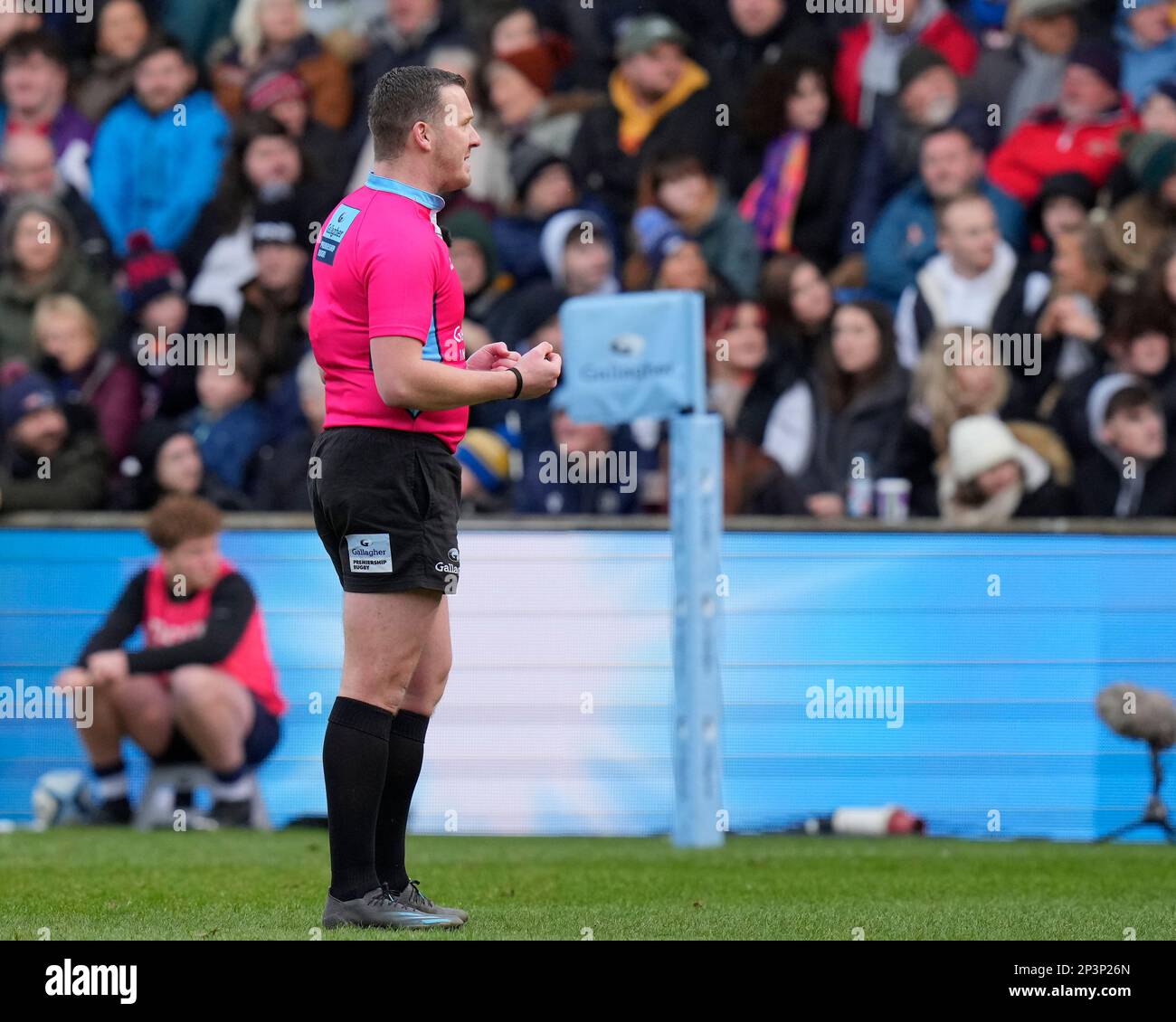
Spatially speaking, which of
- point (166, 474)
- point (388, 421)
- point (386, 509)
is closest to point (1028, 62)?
point (166, 474)

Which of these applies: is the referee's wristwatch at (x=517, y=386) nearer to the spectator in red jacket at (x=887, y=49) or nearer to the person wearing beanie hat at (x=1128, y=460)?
the person wearing beanie hat at (x=1128, y=460)

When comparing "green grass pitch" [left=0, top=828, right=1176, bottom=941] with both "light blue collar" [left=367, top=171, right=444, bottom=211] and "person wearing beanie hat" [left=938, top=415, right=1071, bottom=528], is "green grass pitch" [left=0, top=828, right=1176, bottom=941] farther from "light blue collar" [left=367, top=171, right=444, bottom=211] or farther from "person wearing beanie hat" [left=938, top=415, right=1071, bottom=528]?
"light blue collar" [left=367, top=171, right=444, bottom=211]

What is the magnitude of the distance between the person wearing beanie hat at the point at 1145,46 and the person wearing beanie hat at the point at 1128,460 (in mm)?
1980

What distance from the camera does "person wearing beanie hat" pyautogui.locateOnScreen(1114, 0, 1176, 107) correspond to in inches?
A: 449

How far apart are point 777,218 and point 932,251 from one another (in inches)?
34.7

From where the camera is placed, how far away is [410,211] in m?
5.51

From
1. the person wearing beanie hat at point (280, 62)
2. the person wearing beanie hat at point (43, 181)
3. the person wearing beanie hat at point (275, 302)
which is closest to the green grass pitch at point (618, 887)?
the person wearing beanie hat at point (275, 302)

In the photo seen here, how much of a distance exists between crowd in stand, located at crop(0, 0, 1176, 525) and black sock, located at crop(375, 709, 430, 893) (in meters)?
4.72

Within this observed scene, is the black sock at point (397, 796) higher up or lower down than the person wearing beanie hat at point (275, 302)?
lower down

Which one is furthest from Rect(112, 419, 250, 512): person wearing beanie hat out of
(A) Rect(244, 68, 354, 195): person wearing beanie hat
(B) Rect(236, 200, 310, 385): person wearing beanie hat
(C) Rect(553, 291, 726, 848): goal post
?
(C) Rect(553, 291, 726, 848): goal post

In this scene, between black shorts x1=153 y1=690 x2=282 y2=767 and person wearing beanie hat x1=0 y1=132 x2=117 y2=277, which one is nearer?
black shorts x1=153 y1=690 x2=282 y2=767

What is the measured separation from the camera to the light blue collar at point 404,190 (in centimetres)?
557

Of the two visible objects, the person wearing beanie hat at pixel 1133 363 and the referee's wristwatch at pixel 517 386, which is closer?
the referee's wristwatch at pixel 517 386
